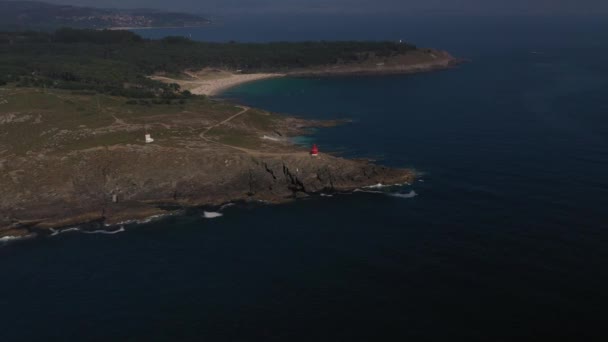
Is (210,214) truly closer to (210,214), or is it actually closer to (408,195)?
(210,214)

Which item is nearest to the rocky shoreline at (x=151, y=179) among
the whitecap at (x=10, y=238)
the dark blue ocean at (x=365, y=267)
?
the whitecap at (x=10, y=238)

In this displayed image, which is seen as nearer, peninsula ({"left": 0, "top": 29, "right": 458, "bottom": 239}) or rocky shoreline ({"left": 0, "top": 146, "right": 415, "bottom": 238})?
rocky shoreline ({"left": 0, "top": 146, "right": 415, "bottom": 238})

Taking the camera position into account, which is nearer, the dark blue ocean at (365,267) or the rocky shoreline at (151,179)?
the dark blue ocean at (365,267)

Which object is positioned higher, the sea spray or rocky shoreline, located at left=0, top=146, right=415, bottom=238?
rocky shoreline, located at left=0, top=146, right=415, bottom=238

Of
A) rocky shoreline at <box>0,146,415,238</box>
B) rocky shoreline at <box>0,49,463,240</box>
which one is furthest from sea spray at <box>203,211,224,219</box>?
rocky shoreline at <box>0,49,463,240</box>

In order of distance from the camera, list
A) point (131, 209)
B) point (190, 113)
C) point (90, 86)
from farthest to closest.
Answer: point (90, 86)
point (190, 113)
point (131, 209)

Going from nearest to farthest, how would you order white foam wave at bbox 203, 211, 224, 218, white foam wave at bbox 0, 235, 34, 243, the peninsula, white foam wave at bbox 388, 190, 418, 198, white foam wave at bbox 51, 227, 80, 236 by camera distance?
1. white foam wave at bbox 0, 235, 34, 243
2. white foam wave at bbox 51, 227, 80, 236
3. white foam wave at bbox 203, 211, 224, 218
4. the peninsula
5. white foam wave at bbox 388, 190, 418, 198

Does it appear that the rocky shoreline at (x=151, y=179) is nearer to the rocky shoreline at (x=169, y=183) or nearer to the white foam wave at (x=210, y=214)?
the rocky shoreline at (x=169, y=183)

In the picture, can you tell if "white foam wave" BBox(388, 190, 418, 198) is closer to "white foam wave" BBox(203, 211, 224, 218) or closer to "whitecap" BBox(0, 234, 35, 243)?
"white foam wave" BBox(203, 211, 224, 218)

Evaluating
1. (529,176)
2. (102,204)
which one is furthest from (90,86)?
(529,176)

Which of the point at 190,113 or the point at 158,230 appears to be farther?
the point at 190,113

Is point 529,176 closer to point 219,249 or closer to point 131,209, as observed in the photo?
point 219,249
